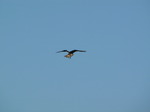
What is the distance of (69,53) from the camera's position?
84500 mm
